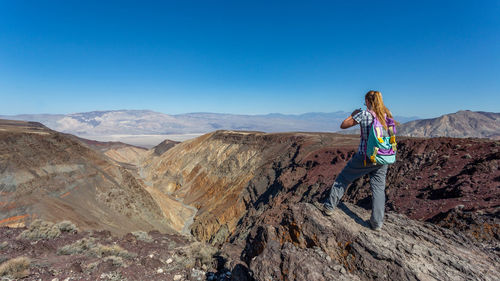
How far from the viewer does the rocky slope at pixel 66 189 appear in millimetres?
13031

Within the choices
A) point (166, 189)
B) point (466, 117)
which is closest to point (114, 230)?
point (166, 189)

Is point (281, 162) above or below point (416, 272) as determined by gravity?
below

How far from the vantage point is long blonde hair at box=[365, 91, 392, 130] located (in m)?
3.44

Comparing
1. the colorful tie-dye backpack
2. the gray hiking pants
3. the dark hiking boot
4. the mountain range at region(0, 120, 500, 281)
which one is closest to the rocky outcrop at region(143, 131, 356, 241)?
the mountain range at region(0, 120, 500, 281)

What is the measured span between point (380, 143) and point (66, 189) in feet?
66.4

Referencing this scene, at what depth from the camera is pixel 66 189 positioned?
1628cm

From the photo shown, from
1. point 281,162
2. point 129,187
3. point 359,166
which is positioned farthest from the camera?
point 281,162

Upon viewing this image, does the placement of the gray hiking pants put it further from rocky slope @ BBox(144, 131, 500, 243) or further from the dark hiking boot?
rocky slope @ BBox(144, 131, 500, 243)

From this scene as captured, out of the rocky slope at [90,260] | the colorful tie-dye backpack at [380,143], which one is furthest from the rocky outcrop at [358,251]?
the rocky slope at [90,260]

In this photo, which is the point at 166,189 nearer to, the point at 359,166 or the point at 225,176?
the point at 225,176

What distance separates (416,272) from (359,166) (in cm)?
155

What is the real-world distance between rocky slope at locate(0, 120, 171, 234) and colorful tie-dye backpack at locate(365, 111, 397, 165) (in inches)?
595

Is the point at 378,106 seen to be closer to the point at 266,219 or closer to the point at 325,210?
the point at 325,210

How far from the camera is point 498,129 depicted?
123 meters
